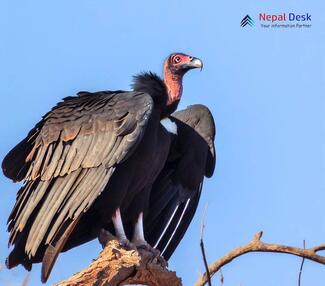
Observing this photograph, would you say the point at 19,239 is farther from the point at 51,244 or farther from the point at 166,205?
the point at 166,205

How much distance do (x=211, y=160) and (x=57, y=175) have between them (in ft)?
5.87

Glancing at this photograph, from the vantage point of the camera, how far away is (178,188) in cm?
841

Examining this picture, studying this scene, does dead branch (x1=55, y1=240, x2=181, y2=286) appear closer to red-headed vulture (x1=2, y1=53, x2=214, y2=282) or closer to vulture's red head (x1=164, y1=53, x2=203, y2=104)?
red-headed vulture (x1=2, y1=53, x2=214, y2=282)

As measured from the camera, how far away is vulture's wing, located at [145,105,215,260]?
27.4 ft

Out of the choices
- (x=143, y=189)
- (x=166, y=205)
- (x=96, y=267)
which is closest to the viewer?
(x=96, y=267)

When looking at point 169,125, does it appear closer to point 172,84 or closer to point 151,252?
point 172,84

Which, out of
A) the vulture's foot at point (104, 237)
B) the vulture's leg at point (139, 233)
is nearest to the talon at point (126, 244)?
the vulture's foot at point (104, 237)

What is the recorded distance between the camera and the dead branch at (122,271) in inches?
232

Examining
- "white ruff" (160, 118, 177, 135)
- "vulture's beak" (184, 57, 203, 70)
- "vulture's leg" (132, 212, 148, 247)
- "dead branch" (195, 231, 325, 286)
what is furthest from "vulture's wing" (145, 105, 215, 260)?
"dead branch" (195, 231, 325, 286)

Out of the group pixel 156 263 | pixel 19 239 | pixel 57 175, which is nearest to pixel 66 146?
pixel 57 175

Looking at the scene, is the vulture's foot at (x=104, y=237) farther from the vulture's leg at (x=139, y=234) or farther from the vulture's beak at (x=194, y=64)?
the vulture's beak at (x=194, y=64)

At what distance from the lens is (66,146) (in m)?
7.59

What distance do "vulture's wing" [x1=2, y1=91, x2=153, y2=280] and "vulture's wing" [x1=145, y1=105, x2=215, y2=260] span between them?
92 cm

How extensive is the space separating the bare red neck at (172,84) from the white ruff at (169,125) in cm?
17
